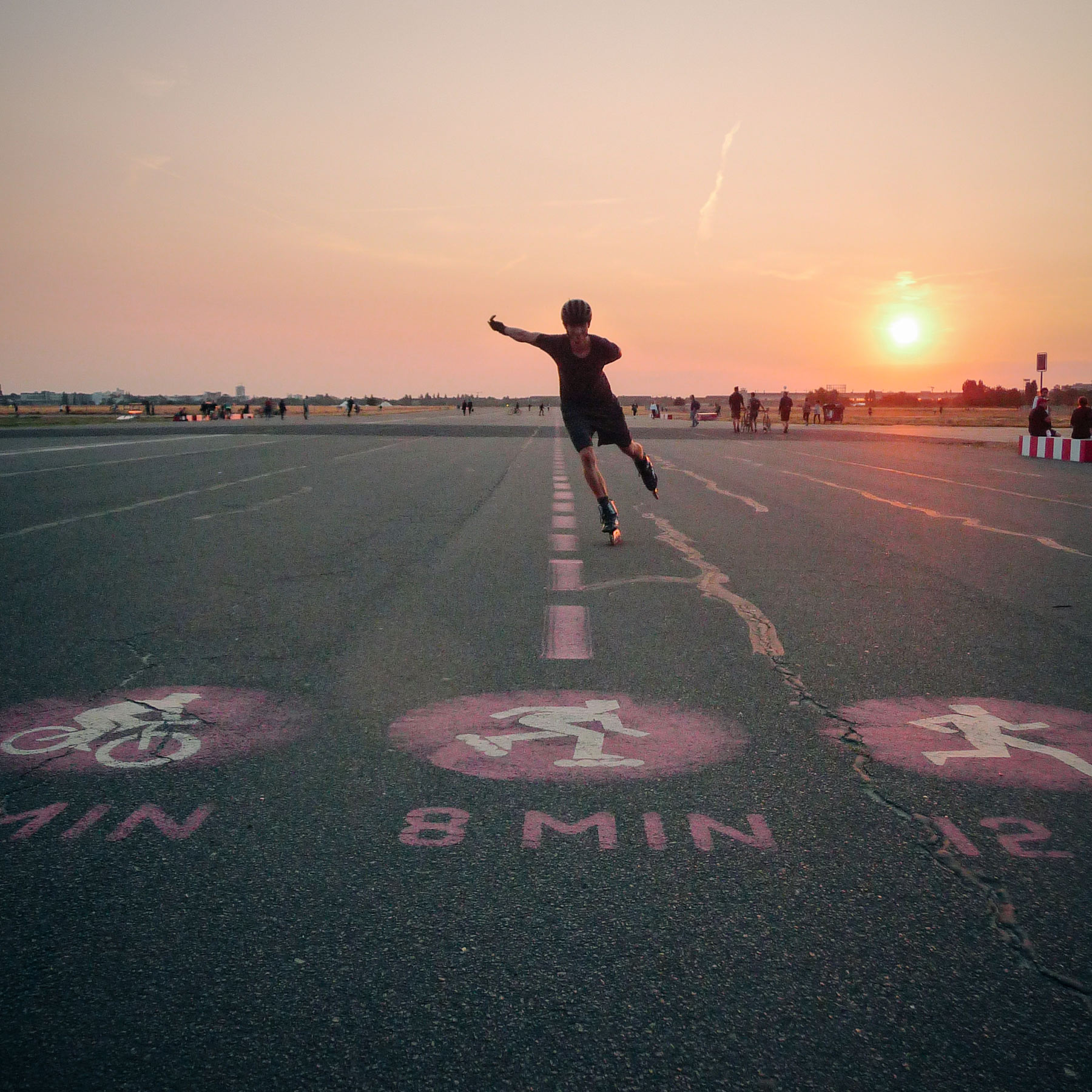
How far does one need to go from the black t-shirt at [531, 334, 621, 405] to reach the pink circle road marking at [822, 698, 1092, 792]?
17.7ft

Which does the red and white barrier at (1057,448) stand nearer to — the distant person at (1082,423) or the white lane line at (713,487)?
the distant person at (1082,423)

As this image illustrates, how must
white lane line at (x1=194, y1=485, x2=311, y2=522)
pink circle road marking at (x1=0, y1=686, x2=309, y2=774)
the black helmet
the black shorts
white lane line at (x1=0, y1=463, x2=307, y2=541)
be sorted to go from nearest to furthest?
pink circle road marking at (x1=0, y1=686, x2=309, y2=774) < the black helmet < the black shorts < white lane line at (x1=0, y1=463, x2=307, y2=541) < white lane line at (x1=194, y1=485, x2=311, y2=522)

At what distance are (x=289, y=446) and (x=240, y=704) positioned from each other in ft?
80.2

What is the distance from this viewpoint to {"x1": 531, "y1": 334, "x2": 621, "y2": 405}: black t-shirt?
9062 mm

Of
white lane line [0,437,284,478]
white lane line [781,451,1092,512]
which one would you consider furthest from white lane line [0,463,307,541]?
white lane line [781,451,1092,512]

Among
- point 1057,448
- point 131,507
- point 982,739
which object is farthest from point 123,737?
point 1057,448

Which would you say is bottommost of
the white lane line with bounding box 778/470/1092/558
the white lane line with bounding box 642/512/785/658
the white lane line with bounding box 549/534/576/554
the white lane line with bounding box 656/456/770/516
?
the white lane line with bounding box 656/456/770/516

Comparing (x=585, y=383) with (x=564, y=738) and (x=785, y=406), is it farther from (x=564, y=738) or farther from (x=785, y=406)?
(x=785, y=406)

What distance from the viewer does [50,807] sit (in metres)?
3.23

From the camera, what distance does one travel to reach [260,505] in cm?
1248

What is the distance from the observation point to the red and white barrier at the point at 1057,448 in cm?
2438

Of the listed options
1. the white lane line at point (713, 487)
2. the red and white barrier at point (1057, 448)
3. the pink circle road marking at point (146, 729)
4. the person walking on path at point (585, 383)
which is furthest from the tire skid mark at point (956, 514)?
the red and white barrier at point (1057, 448)

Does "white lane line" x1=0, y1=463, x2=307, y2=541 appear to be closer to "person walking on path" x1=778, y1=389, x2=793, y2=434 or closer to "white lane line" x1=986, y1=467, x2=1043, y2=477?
"white lane line" x1=986, y1=467, x2=1043, y2=477

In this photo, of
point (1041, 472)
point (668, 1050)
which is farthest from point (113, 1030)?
point (1041, 472)
